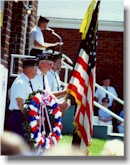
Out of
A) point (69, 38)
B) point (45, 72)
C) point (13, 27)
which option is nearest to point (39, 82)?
point (45, 72)

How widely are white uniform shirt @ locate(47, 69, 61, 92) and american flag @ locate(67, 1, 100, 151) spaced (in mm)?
135

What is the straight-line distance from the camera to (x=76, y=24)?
4766 millimetres

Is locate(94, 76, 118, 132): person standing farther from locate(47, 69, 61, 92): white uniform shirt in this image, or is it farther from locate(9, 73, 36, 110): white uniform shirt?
locate(9, 73, 36, 110): white uniform shirt

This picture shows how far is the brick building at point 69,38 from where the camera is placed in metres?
4.71

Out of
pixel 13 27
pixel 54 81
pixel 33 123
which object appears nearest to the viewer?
pixel 33 123

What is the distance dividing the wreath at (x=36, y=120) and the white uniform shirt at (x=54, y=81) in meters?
0.08

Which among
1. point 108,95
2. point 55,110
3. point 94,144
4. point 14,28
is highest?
point 14,28

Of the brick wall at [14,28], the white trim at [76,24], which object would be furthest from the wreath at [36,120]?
the white trim at [76,24]

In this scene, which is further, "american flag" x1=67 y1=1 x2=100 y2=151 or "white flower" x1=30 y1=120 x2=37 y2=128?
"american flag" x1=67 y1=1 x2=100 y2=151

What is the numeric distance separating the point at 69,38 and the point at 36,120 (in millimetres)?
736

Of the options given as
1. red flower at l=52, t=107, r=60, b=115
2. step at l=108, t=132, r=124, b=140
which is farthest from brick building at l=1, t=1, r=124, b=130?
red flower at l=52, t=107, r=60, b=115

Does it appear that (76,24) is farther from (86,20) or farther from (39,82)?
(39,82)

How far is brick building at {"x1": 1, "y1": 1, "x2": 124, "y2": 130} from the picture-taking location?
186 inches

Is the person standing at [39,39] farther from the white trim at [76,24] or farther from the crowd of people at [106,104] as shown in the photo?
the crowd of people at [106,104]
